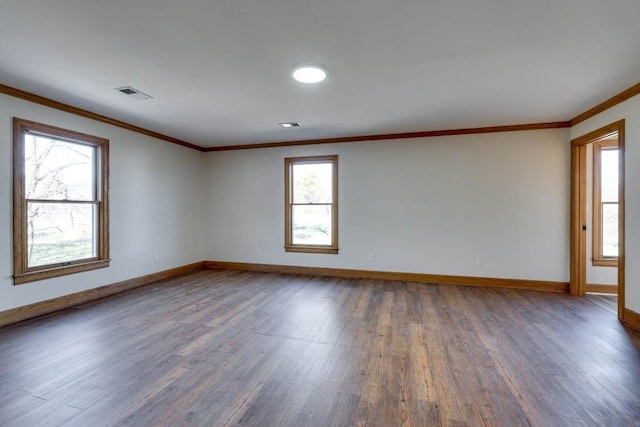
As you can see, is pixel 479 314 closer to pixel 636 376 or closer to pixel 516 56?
pixel 636 376

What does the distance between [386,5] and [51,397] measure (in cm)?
323

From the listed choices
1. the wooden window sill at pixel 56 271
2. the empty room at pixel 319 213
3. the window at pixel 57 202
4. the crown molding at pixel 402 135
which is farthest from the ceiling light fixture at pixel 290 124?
the wooden window sill at pixel 56 271

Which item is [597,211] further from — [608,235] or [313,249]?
[313,249]

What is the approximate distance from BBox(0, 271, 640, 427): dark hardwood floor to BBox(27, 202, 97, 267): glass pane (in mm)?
701

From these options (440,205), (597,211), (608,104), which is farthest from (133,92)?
(597,211)

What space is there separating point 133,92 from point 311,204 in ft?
10.4

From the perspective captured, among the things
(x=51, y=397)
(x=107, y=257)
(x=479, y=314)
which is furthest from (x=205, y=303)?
(x=479, y=314)

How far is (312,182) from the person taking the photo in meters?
5.51

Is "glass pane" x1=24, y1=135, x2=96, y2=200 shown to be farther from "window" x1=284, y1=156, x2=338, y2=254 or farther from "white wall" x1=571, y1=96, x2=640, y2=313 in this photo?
"white wall" x1=571, y1=96, x2=640, y2=313

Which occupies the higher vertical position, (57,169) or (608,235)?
(57,169)

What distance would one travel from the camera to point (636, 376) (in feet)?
7.03

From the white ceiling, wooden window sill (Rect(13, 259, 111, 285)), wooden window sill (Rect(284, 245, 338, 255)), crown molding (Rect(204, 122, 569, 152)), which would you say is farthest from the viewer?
wooden window sill (Rect(284, 245, 338, 255))

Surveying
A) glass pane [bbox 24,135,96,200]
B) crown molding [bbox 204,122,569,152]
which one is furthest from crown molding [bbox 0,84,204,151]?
crown molding [bbox 204,122,569,152]

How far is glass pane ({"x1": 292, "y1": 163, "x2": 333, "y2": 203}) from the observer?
→ 5418mm
